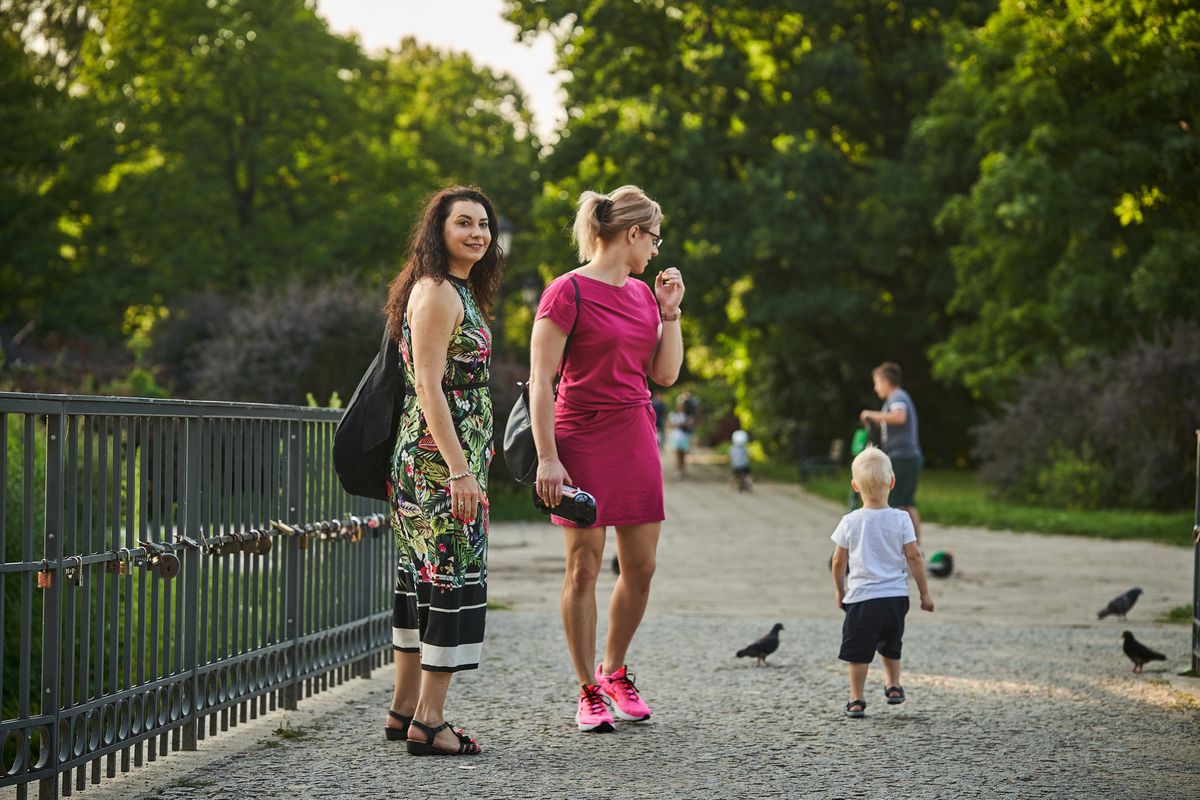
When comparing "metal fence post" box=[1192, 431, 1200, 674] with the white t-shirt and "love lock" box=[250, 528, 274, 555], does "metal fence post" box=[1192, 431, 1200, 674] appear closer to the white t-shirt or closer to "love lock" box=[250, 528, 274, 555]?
the white t-shirt

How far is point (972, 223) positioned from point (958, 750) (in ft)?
78.4

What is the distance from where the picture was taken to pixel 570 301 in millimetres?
5965

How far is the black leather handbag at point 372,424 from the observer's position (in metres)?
5.59

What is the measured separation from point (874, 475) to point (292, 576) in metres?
2.58

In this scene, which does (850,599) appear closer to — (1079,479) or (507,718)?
(507,718)

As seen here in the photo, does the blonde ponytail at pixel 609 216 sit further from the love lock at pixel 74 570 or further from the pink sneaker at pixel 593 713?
the love lock at pixel 74 570

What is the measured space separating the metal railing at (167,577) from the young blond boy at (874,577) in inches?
93.2

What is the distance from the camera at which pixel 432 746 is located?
219 inches

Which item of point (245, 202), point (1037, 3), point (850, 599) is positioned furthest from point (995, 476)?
point (245, 202)

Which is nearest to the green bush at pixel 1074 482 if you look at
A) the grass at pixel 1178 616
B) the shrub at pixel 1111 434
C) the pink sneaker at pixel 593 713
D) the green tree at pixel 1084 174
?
the shrub at pixel 1111 434

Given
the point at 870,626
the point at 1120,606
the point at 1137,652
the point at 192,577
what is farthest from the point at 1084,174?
the point at 192,577

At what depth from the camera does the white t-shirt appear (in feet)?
21.8

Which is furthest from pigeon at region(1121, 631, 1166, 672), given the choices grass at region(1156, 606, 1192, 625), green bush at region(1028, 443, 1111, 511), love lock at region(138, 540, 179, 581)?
green bush at region(1028, 443, 1111, 511)

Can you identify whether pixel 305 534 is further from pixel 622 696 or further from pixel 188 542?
pixel 622 696
